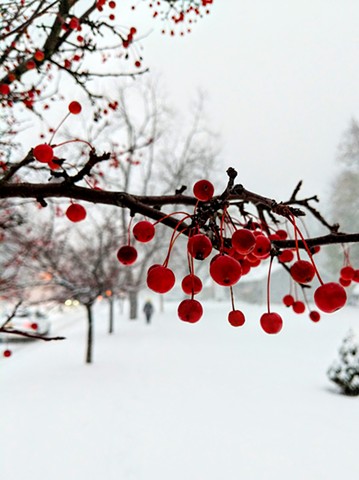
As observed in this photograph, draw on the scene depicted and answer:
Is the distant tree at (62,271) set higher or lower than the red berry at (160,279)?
higher

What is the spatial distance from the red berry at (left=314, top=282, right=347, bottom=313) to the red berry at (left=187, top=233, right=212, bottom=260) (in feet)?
1.21

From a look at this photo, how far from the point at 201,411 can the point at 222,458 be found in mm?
1512

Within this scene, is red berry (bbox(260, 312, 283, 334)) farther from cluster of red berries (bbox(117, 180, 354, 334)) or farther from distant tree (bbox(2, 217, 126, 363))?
distant tree (bbox(2, 217, 126, 363))

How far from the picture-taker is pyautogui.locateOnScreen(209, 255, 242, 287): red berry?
0.96 meters

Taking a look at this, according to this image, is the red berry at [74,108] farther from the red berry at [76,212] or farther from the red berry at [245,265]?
the red berry at [245,265]

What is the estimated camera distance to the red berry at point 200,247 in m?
0.98

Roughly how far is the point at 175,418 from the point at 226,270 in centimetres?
519

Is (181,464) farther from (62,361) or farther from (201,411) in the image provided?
(62,361)

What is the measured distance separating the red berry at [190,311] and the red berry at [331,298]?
37 cm

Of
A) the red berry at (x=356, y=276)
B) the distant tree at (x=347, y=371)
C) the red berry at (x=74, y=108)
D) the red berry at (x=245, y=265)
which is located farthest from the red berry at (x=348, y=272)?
the distant tree at (x=347, y=371)

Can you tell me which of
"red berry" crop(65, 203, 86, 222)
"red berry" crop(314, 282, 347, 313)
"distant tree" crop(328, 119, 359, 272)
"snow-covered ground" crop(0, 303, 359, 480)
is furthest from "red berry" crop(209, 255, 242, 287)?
"distant tree" crop(328, 119, 359, 272)

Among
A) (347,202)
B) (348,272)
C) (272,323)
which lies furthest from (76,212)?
(347,202)

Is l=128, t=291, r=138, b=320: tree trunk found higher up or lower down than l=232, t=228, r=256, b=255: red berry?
higher up

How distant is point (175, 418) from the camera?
5.36 m
